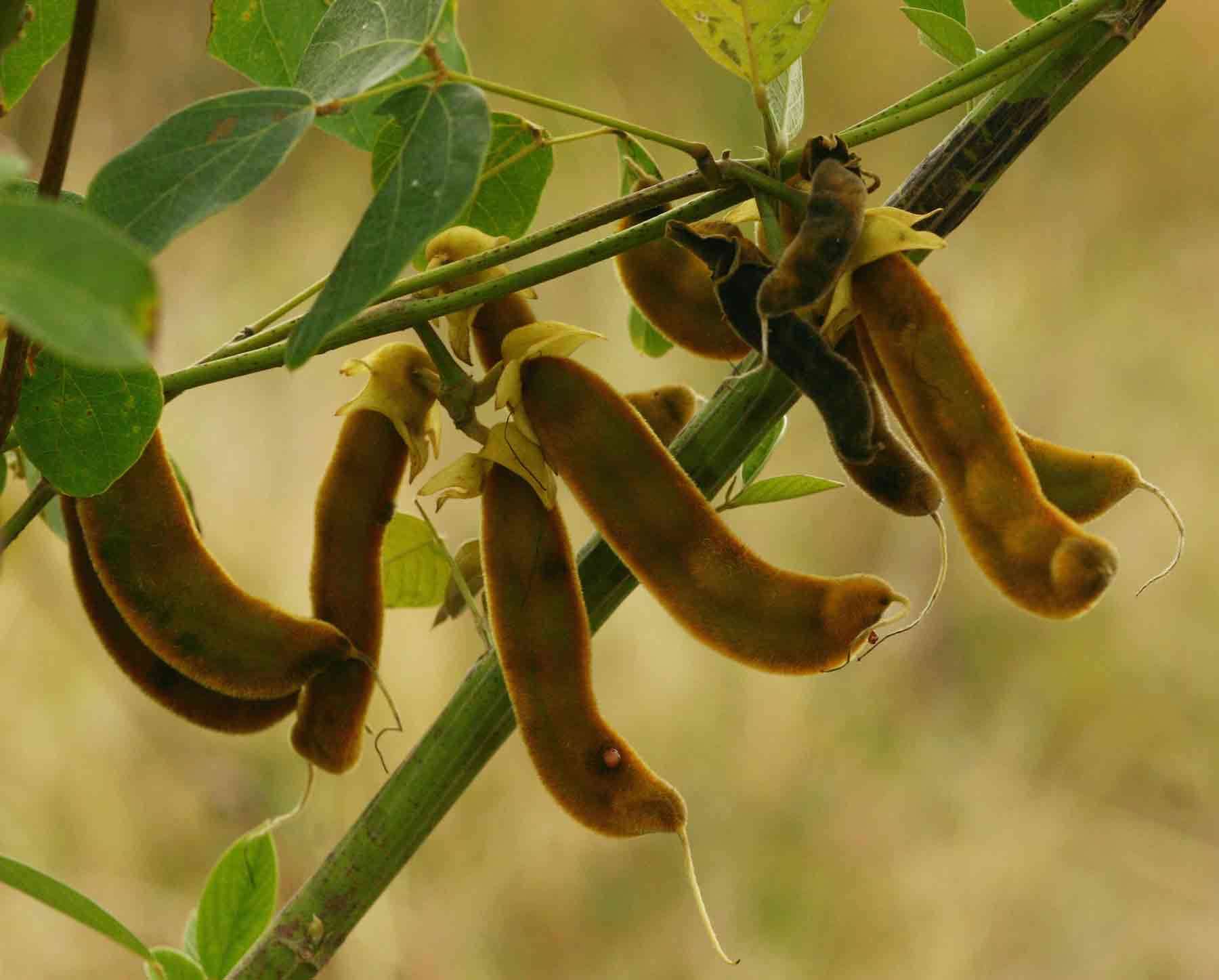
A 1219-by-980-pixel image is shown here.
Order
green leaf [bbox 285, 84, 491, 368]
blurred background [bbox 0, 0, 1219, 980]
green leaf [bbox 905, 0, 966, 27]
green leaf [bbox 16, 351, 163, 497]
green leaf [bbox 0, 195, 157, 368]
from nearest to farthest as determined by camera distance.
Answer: green leaf [bbox 0, 195, 157, 368] → green leaf [bbox 285, 84, 491, 368] → green leaf [bbox 16, 351, 163, 497] → green leaf [bbox 905, 0, 966, 27] → blurred background [bbox 0, 0, 1219, 980]

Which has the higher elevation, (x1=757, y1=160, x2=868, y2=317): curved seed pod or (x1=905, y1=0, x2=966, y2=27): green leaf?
(x1=905, y1=0, x2=966, y2=27): green leaf

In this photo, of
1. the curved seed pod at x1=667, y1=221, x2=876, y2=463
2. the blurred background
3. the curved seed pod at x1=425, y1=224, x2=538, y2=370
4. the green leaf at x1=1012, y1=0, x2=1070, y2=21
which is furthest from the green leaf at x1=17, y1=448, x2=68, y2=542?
the blurred background

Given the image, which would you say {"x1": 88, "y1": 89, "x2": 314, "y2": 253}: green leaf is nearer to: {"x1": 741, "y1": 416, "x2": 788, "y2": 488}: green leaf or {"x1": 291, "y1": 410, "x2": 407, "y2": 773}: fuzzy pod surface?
{"x1": 291, "y1": 410, "x2": 407, "y2": 773}: fuzzy pod surface

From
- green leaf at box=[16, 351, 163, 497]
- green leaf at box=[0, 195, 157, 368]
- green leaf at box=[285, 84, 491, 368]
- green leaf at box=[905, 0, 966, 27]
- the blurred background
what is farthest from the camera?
the blurred background

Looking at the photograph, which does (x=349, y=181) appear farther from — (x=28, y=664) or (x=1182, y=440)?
(x=1182, y=440)

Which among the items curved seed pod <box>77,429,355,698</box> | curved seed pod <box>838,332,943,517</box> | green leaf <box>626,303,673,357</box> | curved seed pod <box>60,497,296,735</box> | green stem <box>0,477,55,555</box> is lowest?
curved seed pod <box>60,497,296,735</box>

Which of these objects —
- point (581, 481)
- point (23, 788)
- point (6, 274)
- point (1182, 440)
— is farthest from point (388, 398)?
point (1182, 440)
